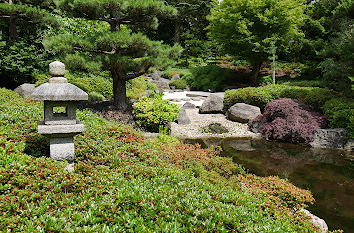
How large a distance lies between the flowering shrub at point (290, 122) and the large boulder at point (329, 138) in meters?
0.17

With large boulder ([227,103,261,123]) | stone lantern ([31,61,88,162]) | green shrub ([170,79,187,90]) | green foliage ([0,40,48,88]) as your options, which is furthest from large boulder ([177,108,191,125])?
green shrub ([170,79,187,90])

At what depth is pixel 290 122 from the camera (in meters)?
8.64

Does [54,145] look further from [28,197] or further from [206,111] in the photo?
[206,111]

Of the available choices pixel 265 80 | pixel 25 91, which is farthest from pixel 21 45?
pixel 265 80

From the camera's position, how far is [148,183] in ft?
10.5

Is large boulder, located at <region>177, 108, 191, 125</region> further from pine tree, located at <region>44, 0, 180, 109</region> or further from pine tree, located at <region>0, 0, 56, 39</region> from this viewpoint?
pine tree, located at <region>0, 0, 56, 39</region>

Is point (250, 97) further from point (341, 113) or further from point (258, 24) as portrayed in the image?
point (258, 24)

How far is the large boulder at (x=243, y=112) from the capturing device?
10.4m

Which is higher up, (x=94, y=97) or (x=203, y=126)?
(x=94, y=97)

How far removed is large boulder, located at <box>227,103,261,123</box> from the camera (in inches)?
408

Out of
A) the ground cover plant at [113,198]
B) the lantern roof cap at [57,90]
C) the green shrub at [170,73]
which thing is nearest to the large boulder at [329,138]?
the ground cover plant at [113,198]

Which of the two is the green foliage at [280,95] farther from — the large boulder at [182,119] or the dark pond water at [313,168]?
the large boulder at [182,119]

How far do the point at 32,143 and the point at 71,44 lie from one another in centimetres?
459

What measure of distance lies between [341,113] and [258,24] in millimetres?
10354
